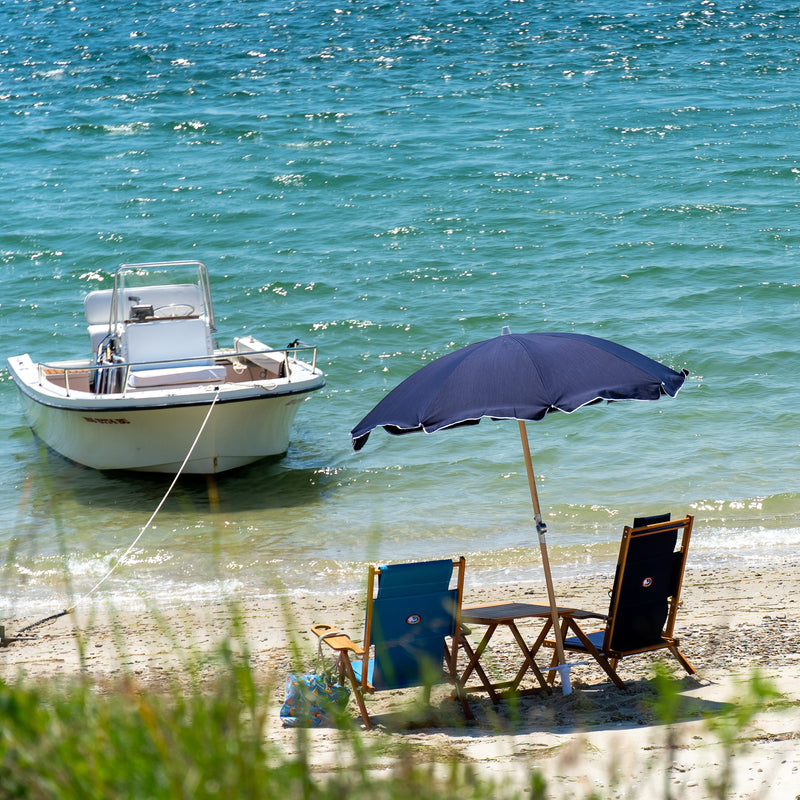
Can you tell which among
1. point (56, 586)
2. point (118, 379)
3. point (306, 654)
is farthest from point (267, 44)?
point (306, 654)

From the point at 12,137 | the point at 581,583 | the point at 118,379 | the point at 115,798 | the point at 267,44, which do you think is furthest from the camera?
the point at 267,44

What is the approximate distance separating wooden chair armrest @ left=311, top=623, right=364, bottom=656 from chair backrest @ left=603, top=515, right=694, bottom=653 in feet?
4.12

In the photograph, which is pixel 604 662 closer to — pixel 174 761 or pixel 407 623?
pixel 407 623

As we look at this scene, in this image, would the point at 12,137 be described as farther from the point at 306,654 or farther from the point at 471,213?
the point at 306,654

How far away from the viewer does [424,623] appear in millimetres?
5031

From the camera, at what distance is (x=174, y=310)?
11.6m

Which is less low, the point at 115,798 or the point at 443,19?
the point at 443,19

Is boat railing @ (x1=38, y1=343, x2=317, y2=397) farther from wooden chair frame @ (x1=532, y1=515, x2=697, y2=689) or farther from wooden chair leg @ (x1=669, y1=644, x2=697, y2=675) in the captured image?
wooden chair leg @ (x1=669, y1=644, x2=697, y2=675)

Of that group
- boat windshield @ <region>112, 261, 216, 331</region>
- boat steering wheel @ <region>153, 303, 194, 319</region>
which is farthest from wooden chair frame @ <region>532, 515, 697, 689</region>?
boat steering wheel @ <region>153, 303, 194, 319</region>

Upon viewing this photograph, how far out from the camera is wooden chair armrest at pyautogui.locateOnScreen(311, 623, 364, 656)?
5.08 m

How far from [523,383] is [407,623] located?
4.19 ft

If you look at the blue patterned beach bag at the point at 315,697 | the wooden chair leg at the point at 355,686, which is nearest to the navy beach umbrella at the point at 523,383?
the wooden chair leg at the point at 355,686

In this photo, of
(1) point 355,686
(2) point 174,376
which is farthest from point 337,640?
(2) point 174,376

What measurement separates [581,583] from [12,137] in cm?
2052
